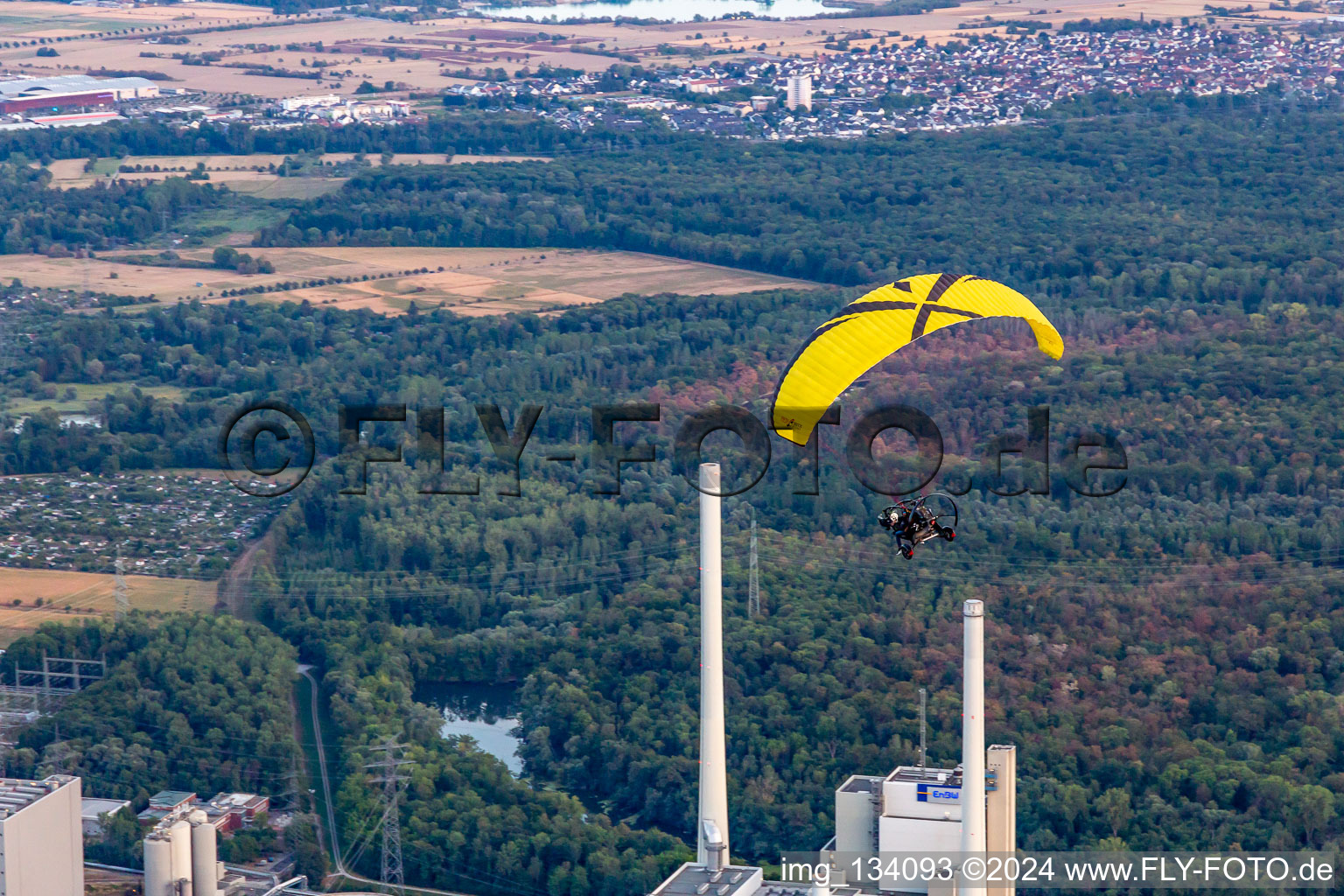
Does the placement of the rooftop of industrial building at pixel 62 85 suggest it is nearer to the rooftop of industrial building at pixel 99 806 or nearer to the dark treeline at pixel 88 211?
the dark treeline at pixel 88 211

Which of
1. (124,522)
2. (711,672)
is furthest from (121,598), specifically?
(711,672)

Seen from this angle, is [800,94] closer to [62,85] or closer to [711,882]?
[62,85]

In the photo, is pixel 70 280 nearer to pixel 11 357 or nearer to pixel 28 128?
pixel 11 357

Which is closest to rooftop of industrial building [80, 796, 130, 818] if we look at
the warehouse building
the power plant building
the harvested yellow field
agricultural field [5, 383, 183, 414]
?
the harvested yellow field

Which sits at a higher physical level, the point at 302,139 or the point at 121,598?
the point at 302,139

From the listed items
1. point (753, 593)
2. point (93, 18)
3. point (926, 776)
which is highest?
point (93, 18)

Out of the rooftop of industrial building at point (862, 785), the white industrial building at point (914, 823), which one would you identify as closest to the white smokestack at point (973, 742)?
the white industrial building at point (914, 823)

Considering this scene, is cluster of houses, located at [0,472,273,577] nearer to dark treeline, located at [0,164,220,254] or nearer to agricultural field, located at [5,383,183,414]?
agricultural field, located at [5,383,183,414]
